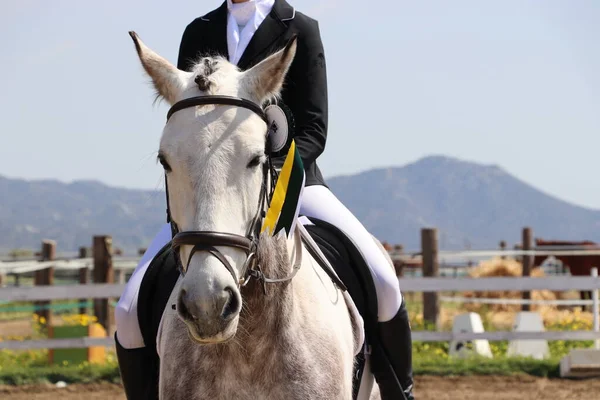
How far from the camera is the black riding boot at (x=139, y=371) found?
4.60 meters

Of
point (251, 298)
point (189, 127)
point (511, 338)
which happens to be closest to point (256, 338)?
point (251, 298)

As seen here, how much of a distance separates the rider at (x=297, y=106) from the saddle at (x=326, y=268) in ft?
0.12

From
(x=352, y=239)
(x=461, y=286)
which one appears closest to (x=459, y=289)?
(x=461, y=286)

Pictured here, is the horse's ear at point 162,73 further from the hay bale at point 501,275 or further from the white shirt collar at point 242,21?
the hay bale at point 501,275

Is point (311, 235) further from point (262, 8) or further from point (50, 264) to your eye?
point (50, 264)

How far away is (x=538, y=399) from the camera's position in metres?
10.4

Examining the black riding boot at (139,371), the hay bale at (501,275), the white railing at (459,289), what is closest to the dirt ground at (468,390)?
the white railing at (459,289)

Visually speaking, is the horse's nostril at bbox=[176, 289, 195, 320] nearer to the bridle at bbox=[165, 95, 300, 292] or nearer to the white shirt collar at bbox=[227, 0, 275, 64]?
the bridle at bbox=[165, 95, 300, 292]

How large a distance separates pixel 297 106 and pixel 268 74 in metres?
0.87

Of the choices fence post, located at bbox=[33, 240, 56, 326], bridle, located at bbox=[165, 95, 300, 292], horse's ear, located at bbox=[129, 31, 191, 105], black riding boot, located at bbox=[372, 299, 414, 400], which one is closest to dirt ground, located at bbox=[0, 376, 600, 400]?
fence post, located at bbox=[33, 240, 56, 326]

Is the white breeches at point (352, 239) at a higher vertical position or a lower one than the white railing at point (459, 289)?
higher

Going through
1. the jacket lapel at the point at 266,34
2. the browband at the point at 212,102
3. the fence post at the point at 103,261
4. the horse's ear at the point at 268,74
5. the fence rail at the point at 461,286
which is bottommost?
the fence rail at the point at 461,286

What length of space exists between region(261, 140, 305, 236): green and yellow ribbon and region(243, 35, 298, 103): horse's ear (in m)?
0.32

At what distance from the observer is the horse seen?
3229 millimetres
